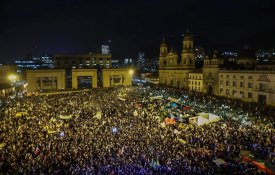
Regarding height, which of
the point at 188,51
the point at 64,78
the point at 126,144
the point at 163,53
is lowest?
the point at 126,144

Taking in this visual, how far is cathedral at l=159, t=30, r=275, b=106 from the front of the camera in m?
36.9

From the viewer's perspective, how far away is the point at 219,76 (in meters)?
46.9

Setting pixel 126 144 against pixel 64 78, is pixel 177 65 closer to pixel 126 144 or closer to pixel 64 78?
pixel 64 78

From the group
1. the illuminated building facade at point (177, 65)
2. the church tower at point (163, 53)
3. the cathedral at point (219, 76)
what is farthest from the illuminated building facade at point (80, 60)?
the cathedral at point (219, 76)

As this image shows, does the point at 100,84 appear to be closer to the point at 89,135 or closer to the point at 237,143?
the point at 89,135

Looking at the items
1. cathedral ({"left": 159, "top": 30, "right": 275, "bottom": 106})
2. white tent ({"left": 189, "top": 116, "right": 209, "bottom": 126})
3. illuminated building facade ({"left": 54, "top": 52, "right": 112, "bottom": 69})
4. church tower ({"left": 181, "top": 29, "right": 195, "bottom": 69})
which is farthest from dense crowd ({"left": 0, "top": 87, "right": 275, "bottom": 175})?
illuminated building facade ({"left": 54, "top": 52, "right": 112, "bottom": 69})

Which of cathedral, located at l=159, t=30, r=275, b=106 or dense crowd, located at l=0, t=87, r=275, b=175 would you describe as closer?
dense crowd, located at l=0, t=87, r=275, b=175

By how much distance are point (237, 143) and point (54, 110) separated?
72.2 ft

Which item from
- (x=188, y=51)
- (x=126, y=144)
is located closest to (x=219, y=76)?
(x=188, y=51)

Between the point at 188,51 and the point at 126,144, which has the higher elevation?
the point at 188,51

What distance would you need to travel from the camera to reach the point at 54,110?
29672 mm

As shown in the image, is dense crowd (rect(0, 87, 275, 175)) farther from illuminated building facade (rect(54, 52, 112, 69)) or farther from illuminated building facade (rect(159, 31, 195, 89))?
illuminated building facade (rect(54, 52, 112, 69))

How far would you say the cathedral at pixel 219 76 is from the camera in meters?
36.9

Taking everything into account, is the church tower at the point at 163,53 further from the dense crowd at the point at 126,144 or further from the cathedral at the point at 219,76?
the dense crowd at the point at 126,144
